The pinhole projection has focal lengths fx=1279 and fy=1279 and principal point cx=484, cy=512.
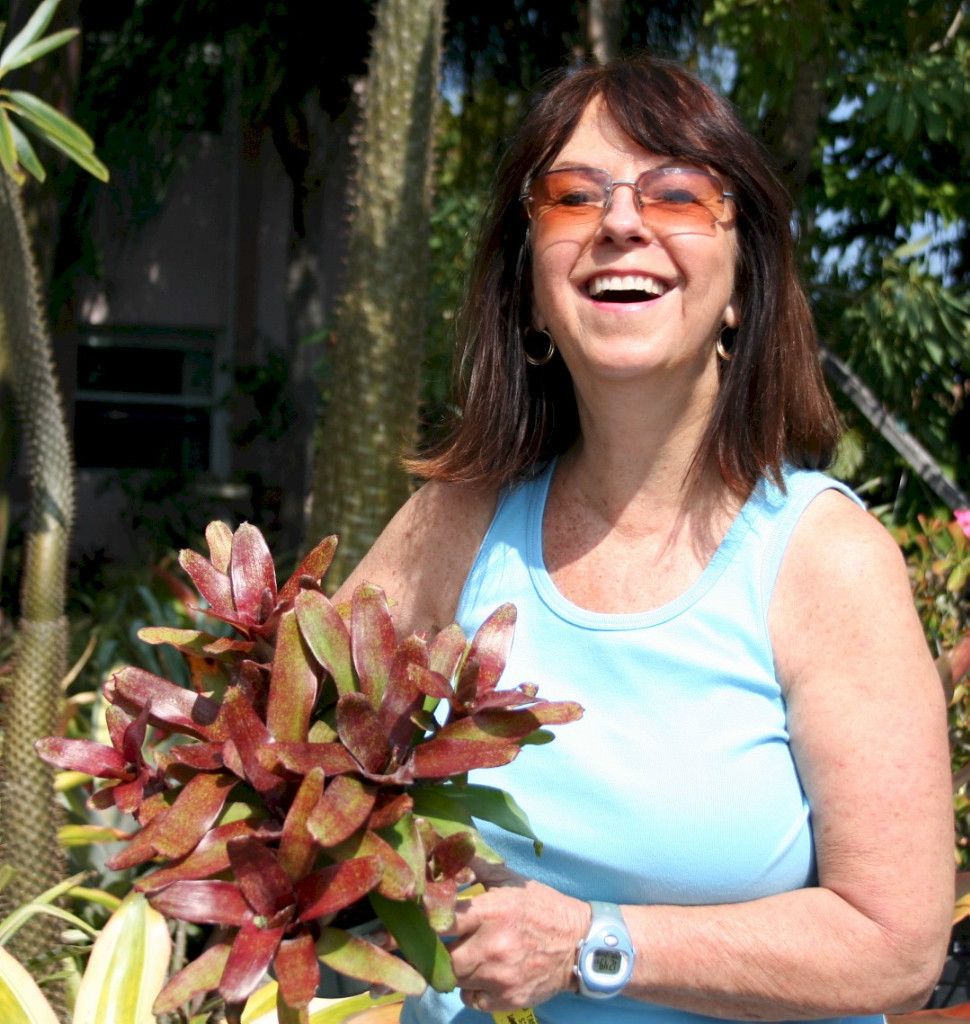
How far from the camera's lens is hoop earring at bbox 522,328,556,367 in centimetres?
199

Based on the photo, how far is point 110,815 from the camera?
13.3 ft

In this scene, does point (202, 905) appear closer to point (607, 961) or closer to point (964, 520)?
point (607, 961)

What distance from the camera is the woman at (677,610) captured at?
1.46 metres

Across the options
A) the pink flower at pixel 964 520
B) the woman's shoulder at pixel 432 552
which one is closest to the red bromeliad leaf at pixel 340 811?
the woman's shoulder at pixel 432 552

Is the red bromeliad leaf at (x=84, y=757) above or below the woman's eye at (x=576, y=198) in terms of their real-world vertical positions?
below

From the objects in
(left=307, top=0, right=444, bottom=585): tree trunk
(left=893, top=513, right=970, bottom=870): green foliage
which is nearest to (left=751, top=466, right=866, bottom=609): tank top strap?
(left=893, top=513, right=970, bottom=870): green foliage

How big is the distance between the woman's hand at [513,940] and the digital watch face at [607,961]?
27 millimetres

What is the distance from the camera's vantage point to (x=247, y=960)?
1.15 m

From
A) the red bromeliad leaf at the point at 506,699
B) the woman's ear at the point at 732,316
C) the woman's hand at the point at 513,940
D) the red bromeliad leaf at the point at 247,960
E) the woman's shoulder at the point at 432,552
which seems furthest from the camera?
the woman's shoulder at the point at 432,552

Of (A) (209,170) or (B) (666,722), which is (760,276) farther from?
(A) (209,170)

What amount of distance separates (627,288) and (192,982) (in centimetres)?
99

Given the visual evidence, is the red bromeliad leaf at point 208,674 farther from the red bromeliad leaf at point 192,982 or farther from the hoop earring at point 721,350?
the hoop earring at point 721,350

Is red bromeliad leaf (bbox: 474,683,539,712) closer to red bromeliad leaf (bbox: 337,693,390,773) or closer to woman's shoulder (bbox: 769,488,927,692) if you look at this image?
red bromeliad leaf (bbox: 337,693,390,773)

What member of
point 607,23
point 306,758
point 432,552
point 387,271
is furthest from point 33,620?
point 607,23
